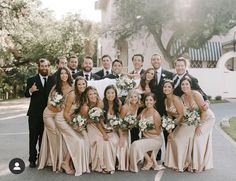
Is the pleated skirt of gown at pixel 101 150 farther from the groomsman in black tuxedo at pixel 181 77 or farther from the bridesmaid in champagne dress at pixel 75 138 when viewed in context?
the groomsman in black tuxedo at pixel 181 77

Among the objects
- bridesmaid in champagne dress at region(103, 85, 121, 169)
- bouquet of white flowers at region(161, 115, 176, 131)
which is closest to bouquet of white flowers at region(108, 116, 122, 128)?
bridesmaid in champagne dress at region(103, 85, 121, 169)

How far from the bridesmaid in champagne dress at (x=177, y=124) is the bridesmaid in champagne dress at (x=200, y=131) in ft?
0.67

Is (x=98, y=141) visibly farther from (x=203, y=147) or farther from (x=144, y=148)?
(x=203, y=147)

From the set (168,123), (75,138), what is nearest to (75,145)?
(75,138)

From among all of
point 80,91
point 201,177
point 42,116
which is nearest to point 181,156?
point 201,177

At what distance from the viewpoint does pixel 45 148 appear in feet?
27.4

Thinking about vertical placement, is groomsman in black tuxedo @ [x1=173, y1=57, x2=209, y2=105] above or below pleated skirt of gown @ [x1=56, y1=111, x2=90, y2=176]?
above

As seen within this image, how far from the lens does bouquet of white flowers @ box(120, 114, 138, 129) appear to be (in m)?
8.14

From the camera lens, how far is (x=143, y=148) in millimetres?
8273

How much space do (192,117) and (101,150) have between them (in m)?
1.82

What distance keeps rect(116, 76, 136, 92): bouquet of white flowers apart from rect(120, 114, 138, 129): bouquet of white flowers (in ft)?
1.96

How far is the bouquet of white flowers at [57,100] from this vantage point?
804 centimetres

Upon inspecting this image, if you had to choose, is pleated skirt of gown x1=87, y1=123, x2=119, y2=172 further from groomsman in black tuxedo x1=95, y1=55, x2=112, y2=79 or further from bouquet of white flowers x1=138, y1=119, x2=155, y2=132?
groomsman in black tuxedo x1=95, y1=55, x2=112, y2=79

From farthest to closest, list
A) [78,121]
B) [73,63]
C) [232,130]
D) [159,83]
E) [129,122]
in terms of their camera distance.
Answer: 1. [232,130]
2. [73,63]
3. [159,83]
4. [129,122]
5. [78,121]
